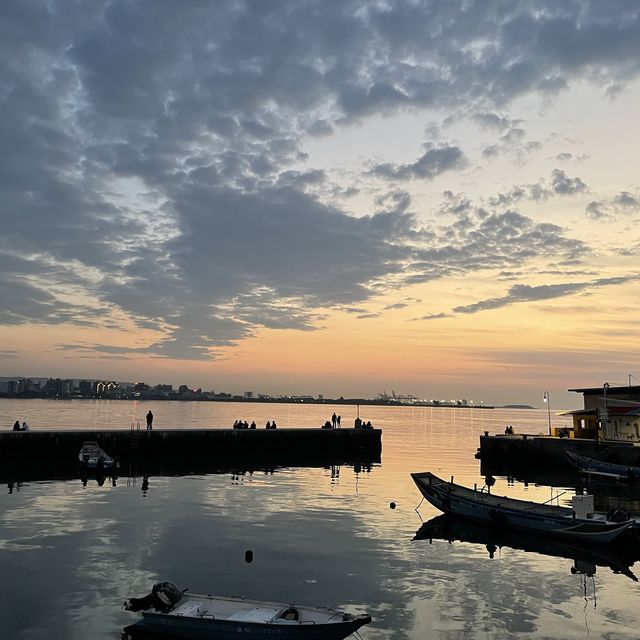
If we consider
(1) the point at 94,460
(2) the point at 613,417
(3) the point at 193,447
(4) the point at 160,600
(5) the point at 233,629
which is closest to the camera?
(5) the point at 233,629

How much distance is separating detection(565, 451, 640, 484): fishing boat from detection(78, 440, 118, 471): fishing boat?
138 feet

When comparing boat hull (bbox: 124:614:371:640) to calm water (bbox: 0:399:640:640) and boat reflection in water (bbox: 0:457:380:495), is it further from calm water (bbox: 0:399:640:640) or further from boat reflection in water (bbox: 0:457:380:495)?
boat reflection in water (bbox: 0:457:380:495)

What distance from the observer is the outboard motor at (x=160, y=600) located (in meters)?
16.8

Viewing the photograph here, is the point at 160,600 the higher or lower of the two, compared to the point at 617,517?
lower

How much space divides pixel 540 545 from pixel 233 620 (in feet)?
63.1

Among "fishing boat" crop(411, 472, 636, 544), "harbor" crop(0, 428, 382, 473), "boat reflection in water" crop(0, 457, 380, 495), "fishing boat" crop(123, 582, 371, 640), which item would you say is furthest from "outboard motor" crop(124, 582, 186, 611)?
"harbor" crop(0, 428, 382, 473)

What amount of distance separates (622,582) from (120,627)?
19.1m

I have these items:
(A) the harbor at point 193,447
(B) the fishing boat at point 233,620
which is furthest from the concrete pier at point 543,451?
(B) the fishing boat at point 233,620

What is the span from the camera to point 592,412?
65.2m

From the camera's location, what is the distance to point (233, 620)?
1541 centimetres

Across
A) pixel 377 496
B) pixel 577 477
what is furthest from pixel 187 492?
pixel 577 477

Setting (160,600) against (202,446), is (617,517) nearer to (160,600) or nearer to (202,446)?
(160,600)

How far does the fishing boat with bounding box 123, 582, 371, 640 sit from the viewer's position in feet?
49.9

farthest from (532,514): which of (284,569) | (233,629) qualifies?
(233,629)
